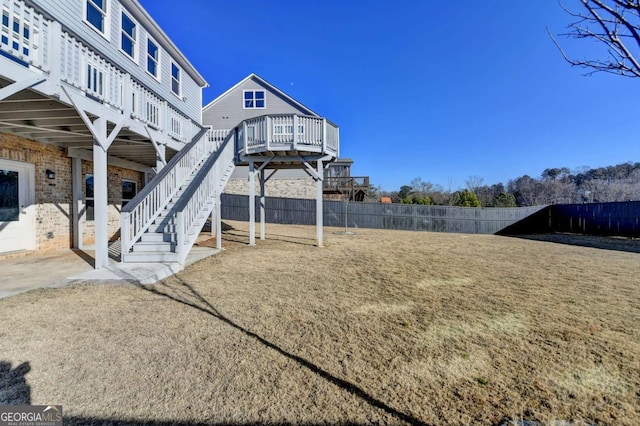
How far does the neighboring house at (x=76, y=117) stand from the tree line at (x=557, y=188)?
26804mm

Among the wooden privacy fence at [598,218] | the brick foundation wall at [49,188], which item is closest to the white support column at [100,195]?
the brick foundation wall at [49,188]

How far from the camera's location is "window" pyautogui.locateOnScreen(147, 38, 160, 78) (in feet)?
32.0

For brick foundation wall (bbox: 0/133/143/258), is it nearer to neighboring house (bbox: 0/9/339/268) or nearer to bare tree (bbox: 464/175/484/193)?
neighboring house (bbox: 0/9/339/268)

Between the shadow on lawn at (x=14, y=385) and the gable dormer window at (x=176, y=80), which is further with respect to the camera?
the gable dormer window at (x=176, y=80)

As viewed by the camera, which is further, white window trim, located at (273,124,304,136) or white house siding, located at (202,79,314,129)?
white house siding, located at (202,79,314,129)

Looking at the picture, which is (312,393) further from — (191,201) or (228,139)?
(228,139)

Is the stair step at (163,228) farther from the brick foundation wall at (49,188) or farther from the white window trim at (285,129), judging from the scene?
the white window trim at (285,129)

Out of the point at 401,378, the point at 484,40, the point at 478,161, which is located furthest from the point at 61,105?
the point at 478,161

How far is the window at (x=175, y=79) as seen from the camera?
37.0 ft

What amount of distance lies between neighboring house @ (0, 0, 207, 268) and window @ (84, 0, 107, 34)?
0.08 feet

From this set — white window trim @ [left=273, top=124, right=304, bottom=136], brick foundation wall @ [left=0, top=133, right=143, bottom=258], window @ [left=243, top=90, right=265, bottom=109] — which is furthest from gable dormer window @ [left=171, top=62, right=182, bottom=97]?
window @ [left=243, top=90, right=265, bottom=109]

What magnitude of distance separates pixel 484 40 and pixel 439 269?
29.8ft

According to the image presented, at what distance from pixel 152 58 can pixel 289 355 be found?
11.2 m

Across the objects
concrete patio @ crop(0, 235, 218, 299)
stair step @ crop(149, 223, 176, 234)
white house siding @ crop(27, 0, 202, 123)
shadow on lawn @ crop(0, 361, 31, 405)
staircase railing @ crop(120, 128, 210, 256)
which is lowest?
shadow on lawn @ crop(0, 361, 31, 405)
